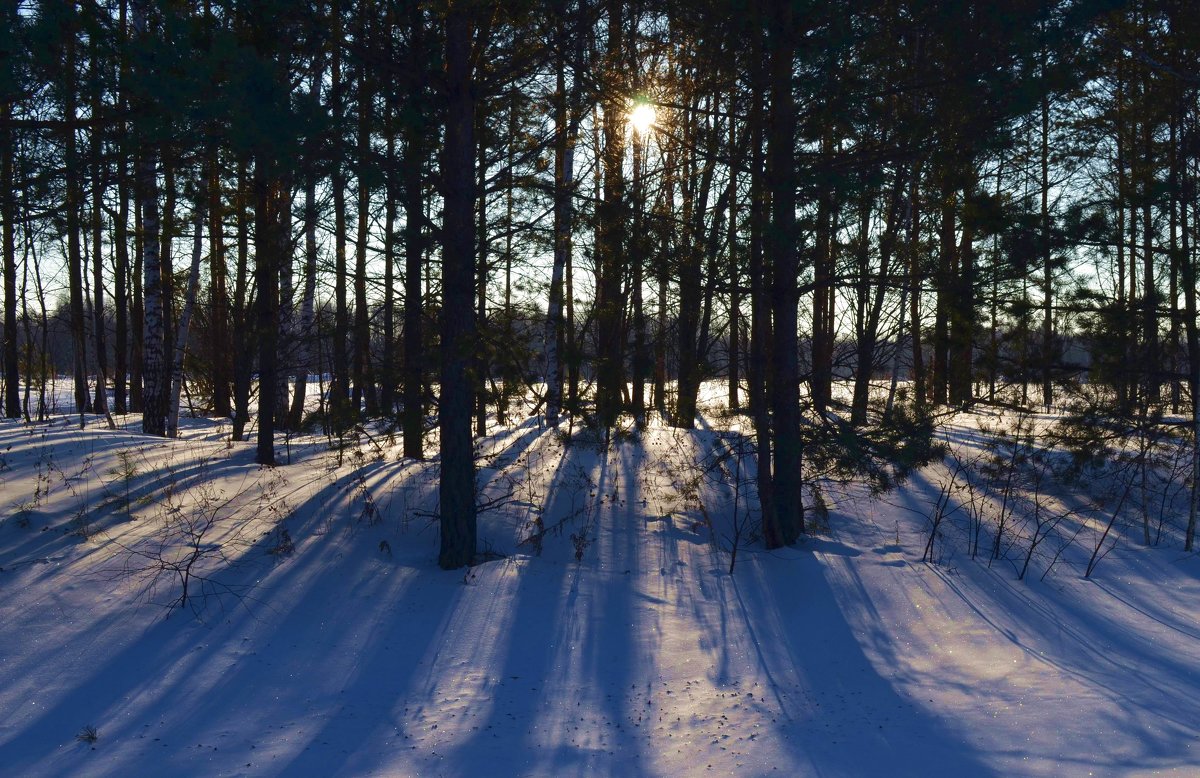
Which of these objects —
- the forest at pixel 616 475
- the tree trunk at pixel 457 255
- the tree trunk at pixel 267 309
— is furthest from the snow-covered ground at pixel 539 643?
the tree trunk at pixel 457 255

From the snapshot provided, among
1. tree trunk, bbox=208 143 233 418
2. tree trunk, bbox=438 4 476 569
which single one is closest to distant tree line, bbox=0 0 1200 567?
tree trunk, bbox=438 4 476 569

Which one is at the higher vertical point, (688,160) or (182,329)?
(688,160)

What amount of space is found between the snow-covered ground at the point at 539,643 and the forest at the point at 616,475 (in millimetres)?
34

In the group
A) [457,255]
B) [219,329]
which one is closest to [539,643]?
[457,255]

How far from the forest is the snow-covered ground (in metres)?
0.03

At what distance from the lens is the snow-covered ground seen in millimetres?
4004

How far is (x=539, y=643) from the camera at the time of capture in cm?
547

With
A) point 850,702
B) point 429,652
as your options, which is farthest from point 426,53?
point 850,702

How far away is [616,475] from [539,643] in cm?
504

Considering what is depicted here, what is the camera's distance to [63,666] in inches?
180

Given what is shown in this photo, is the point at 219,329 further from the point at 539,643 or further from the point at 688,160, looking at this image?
the point at 539,643

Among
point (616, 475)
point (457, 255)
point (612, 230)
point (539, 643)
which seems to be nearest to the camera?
point (539, 643)

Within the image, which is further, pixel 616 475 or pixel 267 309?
pixel 616 475

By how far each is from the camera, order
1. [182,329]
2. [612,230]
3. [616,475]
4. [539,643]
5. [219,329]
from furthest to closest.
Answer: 1. [219,329]
2. [182,329]
3. [616,475]
4. [612,230]
5. [539,643]
